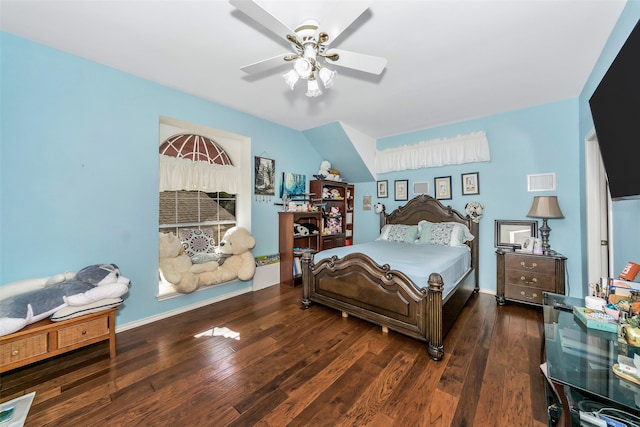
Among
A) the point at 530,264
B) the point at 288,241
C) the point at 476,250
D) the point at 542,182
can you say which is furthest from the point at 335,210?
the point at 542,182

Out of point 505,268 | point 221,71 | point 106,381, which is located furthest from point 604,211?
point 106,381

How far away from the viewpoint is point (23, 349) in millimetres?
1741

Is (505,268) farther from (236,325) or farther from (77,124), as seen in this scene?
(77,124)

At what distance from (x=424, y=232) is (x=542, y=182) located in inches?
64.2

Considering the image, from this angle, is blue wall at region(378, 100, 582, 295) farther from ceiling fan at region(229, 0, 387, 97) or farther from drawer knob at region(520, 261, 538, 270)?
ceiling fan at region(229, 0, 387, 97)

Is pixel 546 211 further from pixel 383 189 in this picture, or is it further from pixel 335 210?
pixel 335 210

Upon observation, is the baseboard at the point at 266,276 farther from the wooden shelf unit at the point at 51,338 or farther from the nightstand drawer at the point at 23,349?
the nightstand drawer at the point at 23,349

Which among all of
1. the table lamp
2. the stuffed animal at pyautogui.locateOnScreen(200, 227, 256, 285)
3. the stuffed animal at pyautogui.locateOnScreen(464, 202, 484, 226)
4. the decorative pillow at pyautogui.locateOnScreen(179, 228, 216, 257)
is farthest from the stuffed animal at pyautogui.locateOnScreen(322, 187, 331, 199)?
the table lamp

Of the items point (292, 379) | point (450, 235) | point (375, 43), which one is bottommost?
point (292, 379)

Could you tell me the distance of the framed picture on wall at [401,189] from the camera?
4406mm

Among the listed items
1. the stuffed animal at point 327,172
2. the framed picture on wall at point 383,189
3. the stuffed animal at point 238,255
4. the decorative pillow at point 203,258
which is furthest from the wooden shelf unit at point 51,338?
the framed picture on wall at point 383,189

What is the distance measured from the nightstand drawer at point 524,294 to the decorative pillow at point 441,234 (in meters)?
0.91

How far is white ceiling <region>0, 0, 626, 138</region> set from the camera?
169cm

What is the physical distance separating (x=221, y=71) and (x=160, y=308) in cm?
272
